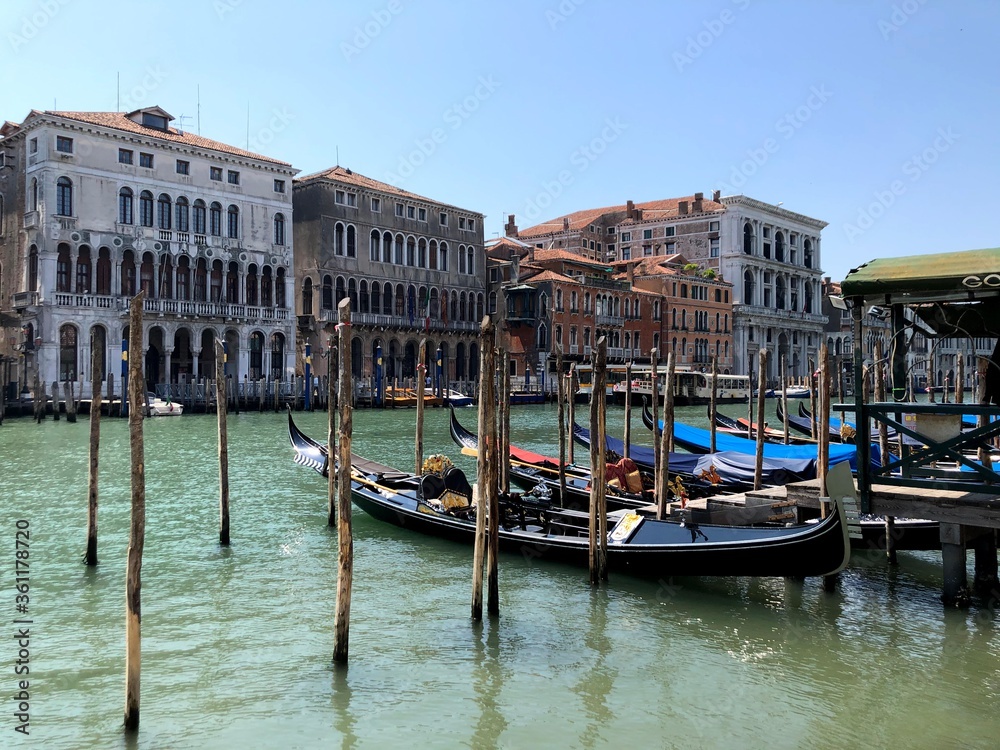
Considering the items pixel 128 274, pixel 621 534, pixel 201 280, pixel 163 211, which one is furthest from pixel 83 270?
pixel 621 534

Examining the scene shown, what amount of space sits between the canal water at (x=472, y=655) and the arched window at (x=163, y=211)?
20298 mm

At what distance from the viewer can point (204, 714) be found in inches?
160

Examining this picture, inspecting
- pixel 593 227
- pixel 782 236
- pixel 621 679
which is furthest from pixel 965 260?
pixel 782 236

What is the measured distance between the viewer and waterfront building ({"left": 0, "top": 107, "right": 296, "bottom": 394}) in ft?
78.4

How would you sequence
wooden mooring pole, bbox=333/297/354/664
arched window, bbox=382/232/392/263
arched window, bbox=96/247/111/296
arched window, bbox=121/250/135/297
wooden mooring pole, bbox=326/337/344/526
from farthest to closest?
arched window, bbox=382/232/392/263, arched window, bbox=121/250/135/297, arched window, bbox=96/247/111/296, wooden mooring pole, bbox=326/337/344/526, wooden mooring pole, bbox=333/297/354/664

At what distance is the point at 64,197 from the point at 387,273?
11015mm

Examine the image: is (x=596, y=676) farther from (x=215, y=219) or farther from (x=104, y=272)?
(x=215, y=219)

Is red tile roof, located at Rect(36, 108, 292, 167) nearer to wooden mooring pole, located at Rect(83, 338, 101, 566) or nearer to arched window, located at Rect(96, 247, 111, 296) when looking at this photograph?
arched window, located at Rect(96, 247, 111, 296)

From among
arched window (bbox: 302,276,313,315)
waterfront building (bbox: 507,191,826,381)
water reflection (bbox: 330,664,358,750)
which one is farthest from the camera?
waterfront building (bbox: 507,191,826,381)

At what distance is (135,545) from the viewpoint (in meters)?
3.89

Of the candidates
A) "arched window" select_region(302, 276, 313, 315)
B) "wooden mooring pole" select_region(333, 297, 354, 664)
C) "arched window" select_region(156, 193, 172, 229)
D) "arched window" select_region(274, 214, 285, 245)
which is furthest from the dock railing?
"arched window" select_region(302, 276, 313, 315)

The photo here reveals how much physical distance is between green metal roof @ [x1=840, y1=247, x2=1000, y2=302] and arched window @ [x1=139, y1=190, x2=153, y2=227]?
24.1 m

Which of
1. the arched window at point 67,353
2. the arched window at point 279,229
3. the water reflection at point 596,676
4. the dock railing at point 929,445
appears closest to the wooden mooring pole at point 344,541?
the water reflection at point 596,676

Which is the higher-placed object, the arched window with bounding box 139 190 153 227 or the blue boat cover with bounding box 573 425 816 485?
the arched window with bounding box 139 190 153 227
